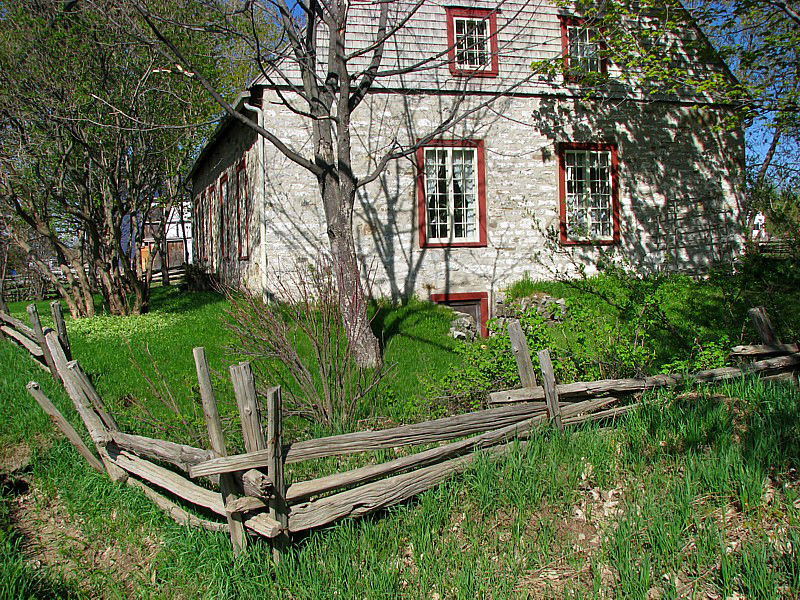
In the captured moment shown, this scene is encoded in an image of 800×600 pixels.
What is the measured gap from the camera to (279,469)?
3.67m

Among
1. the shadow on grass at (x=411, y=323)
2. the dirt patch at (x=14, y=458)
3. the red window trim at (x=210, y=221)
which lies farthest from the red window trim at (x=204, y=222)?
the dirt patch at (x=14, y=458)

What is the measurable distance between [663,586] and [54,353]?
4.76 m

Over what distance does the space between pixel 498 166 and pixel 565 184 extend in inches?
61.3

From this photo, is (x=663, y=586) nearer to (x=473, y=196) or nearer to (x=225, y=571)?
(x=225, y=571)

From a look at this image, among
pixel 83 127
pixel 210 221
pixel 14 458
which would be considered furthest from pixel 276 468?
pixel 210 221

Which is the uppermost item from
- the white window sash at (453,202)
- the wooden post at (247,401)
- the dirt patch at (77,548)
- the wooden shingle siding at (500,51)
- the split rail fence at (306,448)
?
the wooden shingle siding at (500,51)

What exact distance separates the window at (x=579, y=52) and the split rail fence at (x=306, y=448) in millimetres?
8344

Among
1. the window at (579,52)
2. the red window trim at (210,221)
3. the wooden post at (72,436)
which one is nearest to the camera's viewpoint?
the wooden post at (72,436)

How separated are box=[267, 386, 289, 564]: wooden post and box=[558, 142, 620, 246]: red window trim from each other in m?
9.78

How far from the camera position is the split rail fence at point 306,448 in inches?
143

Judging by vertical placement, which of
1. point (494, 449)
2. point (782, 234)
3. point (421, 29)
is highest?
point (421, 29)

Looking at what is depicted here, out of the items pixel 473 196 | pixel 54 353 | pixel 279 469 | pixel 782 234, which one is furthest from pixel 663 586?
pixel 473 196

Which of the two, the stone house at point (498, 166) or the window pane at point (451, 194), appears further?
the window pane at point (451, 194)

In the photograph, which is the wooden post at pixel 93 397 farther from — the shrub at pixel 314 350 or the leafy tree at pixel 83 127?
the leafy tree at pixel 83 127
